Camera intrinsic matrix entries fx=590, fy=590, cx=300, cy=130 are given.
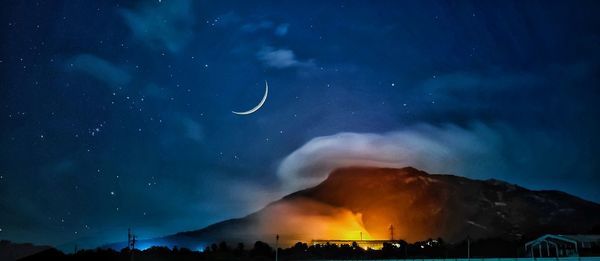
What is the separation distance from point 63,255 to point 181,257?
33.2 metres

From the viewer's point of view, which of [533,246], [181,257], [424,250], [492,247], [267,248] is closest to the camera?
[533,246]

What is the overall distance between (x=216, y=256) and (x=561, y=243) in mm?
94053

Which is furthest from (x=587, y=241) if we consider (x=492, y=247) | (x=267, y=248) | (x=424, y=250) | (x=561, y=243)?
(x=267, y=248)

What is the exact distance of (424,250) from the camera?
444ft

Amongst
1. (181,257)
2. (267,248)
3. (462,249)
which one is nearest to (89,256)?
(181,257)

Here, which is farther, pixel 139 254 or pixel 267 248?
pixel 267 248

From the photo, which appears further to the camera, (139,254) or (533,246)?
(139,254)

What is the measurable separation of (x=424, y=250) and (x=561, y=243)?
61.4m

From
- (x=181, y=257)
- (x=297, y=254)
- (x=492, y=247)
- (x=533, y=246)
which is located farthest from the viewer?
(x=297, y=254)

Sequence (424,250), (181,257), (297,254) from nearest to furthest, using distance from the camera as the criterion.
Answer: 1. (424,250)
2. (181,257)
3. (297,254)

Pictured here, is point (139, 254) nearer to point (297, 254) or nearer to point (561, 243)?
point (297, 254)

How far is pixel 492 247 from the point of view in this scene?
396 ft

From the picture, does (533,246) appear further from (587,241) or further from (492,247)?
(492,247)

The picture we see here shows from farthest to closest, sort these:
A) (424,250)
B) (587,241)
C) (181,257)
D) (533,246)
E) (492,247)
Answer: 1. (181,257)
2. (424,250)
3. (492,247)
4. (533,246)
5. (587,241)
